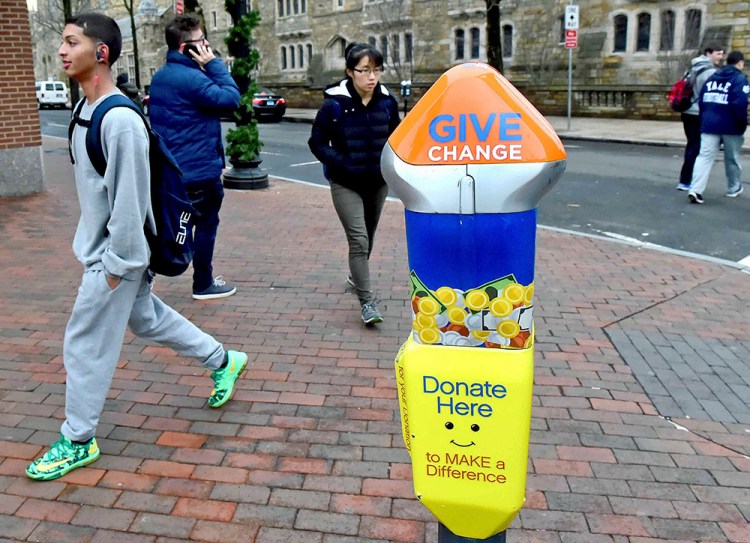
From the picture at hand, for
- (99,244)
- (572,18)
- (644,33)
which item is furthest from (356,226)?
(644,33)

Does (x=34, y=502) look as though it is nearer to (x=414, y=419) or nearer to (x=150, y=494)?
(x=150, y=494)

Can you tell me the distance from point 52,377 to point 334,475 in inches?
80.5

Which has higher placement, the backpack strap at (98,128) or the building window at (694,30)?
the building window at (694,30)

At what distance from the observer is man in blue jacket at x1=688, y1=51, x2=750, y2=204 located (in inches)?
372

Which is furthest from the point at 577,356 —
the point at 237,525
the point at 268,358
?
the point at 237,525

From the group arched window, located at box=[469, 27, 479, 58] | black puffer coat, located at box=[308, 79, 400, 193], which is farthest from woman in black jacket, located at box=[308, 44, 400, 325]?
arched window, located at box=[469, 27, 479, 58]

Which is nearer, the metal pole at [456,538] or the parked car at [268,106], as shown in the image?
the metal pole at [456,538]

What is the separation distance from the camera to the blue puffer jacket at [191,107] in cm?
532

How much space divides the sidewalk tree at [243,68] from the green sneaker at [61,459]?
26.6 feet

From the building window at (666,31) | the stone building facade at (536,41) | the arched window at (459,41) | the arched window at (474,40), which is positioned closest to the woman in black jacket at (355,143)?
the stone building facade at (536,41)

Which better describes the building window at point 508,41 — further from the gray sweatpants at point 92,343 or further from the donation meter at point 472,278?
the donation meter at point 472,278

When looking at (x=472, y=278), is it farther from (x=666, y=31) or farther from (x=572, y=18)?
(x=666, y=31)

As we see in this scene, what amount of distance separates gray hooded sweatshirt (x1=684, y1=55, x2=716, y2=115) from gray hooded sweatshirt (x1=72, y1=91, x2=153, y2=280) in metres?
8.98

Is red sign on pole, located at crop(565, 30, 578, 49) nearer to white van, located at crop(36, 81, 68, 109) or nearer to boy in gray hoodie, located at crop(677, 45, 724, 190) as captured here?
boy in gray hoodie, located at crop(677, 45, 724, 190)
